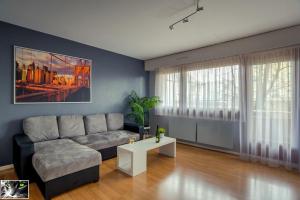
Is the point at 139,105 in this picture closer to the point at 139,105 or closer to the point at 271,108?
the point at 139,105

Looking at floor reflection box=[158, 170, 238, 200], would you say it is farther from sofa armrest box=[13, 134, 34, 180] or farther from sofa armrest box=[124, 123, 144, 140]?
sofa armrest box=[13, 134, 34, 180]

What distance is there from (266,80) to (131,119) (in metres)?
3.50

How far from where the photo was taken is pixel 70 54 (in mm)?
3635

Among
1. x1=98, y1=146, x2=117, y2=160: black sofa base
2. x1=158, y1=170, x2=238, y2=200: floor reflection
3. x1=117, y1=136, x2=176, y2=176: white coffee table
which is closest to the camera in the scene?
x1=158, y1=170, x2=238, y2=200: floor reflection

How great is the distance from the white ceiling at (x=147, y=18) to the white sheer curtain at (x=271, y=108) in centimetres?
64

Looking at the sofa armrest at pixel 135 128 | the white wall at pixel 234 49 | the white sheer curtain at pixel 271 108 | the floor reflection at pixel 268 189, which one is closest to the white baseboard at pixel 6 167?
the sofa armrest at pixel 135 128

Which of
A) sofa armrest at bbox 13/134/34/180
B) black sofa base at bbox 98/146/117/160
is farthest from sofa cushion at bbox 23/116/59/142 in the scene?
black sofa base at bbox 98/146/117/160

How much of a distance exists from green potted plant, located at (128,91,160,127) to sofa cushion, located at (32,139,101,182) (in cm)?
214

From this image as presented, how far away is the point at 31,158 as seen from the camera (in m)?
2.32

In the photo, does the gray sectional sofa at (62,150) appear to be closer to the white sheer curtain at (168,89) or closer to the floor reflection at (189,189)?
the floor reflection at (189,189)

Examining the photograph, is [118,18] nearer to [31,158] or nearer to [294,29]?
[31,158]

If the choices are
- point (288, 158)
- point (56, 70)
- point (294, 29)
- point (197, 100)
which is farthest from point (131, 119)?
point (294, 29)

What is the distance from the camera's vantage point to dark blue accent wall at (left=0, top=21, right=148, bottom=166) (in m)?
2.83

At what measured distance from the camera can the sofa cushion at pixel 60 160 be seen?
1.99 meters
